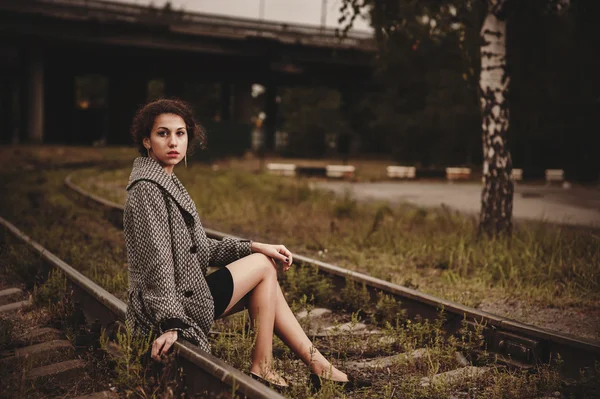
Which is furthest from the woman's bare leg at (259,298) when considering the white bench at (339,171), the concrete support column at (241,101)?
the concrete support column at (241,101)

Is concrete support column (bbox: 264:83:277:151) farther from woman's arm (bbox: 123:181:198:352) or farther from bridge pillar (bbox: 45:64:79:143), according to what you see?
woman's arm (bbox: 123:181:198:352)

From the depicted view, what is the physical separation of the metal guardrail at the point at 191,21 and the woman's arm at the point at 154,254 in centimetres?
2944

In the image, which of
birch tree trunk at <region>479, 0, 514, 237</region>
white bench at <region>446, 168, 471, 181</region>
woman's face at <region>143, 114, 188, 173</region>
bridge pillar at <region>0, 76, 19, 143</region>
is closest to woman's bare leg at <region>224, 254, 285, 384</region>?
woman's face at <region>143, 114, 188, 173</region>

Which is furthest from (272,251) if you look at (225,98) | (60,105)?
(225,98)

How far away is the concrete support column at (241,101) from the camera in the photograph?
45375 millimetres

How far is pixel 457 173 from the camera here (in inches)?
1009

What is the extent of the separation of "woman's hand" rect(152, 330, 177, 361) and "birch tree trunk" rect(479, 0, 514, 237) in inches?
238

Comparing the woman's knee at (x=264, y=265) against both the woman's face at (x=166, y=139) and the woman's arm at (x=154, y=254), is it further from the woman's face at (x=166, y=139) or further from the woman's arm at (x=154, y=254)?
the woman's face at (x=166, y=139)

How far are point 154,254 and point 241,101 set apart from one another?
4369 centimetres

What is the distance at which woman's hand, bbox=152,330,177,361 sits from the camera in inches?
111

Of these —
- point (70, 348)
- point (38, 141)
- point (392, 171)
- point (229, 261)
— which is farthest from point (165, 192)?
point (38, 141)

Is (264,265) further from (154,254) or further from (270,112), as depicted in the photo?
(270,112)

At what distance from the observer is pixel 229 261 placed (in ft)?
12.1

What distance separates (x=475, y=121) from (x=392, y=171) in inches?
168
